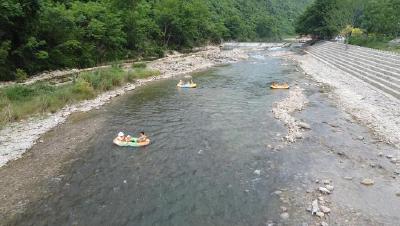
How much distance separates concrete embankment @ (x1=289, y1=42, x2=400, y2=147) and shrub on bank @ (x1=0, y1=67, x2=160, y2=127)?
871 inches

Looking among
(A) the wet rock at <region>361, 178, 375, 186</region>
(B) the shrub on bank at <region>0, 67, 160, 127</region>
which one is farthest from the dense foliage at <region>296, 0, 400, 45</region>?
(A) the wet rock at <region>361, 178, 375, 186</region>

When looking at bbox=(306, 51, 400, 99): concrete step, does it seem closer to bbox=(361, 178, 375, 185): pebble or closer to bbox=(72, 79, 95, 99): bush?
bbox=(361, 178, 375, 185): pebble

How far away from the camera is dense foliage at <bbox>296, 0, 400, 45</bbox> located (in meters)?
63.4

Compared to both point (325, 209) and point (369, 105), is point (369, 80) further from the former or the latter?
point (325, 209)

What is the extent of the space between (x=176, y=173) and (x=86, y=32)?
38.3 m

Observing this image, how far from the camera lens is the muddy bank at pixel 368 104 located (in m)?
20.1

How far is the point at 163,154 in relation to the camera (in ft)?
59.1

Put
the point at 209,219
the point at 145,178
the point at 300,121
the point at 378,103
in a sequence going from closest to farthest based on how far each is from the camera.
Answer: the point at 209,219 < the point at 145,178 < the point at 300,121 < the point at 378,103

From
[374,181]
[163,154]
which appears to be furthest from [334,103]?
[163,154]

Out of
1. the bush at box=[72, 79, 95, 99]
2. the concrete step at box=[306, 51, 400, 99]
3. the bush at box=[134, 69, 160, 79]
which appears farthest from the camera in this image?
the bush at box=[134, 69, 160, 79]

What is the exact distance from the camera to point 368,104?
25.9 m

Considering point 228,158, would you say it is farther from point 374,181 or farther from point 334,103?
point 334,103

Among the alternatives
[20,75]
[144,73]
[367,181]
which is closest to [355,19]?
[144,73]

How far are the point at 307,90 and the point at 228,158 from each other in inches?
764
